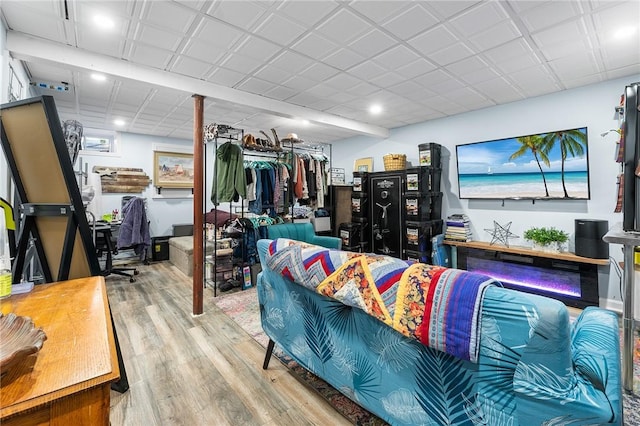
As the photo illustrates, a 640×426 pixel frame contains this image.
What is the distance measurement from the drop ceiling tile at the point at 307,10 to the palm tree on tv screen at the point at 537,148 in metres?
3.33

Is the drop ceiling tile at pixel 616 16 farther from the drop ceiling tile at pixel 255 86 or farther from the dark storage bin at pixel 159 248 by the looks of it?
the dark storage bin at pixel 159 248

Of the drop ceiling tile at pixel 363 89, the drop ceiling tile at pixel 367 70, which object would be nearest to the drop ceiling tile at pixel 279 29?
the drop ceiling tile at pixel 367 70

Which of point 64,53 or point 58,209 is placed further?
point 64,53

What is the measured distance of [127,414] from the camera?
1.70 metres

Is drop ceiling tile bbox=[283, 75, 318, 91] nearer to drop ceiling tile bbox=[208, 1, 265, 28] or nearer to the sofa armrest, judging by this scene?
drop ceiling tile bbox=[208, 1, 265, 28]

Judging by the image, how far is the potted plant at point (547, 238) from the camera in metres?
3.56

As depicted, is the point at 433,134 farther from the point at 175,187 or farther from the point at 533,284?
the point at 175,187

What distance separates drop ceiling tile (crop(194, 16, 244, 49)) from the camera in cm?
227

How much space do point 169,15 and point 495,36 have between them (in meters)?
2.69

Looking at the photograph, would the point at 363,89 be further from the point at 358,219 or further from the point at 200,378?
the point at 200,378

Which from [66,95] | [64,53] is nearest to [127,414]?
[64,53]

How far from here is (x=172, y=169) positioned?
20.3ft

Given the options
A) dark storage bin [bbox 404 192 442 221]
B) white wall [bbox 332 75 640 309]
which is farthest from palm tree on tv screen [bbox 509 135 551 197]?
dark storage bin [bbox 404 192 442 221]

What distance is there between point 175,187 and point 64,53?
12.7 ft
